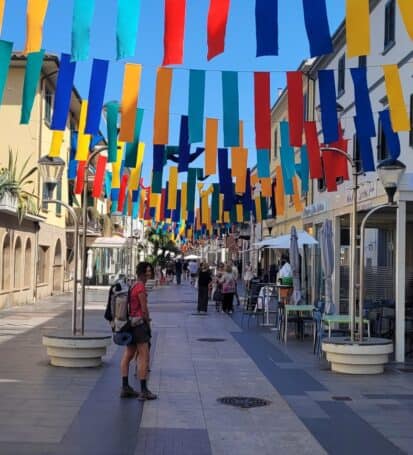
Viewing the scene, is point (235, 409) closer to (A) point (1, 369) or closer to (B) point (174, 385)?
(B) point (174, 385)

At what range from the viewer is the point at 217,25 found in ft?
36.1

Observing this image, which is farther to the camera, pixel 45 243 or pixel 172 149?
pixel 45 243

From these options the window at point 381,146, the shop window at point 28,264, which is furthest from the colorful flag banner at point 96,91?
the shop window at point 28,264

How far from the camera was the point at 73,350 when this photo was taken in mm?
11562

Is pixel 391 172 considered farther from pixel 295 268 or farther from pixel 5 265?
pixel 5 265

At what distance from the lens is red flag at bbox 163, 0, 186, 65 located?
10.9 meters

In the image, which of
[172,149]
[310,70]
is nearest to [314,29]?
[172,149]

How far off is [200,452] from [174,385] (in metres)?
3.63

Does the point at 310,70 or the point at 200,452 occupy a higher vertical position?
the point at 310,70

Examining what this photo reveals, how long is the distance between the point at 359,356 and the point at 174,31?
5954 mm

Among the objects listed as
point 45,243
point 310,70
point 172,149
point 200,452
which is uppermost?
point 310,70

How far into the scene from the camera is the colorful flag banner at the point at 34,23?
10.9m

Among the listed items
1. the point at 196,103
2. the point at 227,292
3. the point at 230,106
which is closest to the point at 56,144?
the point at 196,103

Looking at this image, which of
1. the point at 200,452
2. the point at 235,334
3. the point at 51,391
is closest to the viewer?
the point at 200,452
